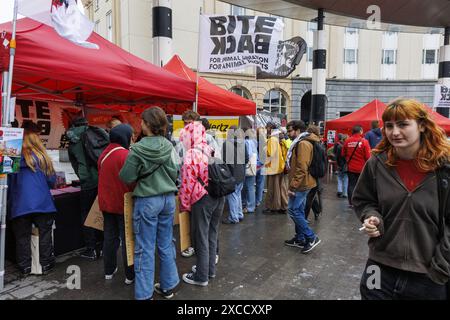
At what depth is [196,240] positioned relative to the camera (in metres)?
3.24

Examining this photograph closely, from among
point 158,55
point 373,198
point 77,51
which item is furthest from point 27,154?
point 158,55

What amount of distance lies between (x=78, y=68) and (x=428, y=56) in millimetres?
29766

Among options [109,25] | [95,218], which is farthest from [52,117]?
[109,25]

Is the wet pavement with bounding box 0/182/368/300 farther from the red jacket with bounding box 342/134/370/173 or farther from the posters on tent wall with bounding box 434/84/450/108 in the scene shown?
the posters on tent wall with bounding box 434/84/450/108

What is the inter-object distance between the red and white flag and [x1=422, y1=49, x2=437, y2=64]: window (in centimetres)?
2959

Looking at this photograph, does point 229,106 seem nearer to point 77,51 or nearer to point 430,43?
point 77,51

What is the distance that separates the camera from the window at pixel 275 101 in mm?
24938

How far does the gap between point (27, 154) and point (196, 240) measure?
2125 millimetres

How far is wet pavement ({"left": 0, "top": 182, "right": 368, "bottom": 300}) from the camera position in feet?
10.7

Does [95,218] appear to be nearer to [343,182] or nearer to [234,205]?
[234,205]

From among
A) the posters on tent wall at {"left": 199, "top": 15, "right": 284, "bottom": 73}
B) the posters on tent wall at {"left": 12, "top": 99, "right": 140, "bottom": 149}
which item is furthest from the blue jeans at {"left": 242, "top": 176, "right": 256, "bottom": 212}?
the posters on tent wall at {"left": 12, "top": 99, "right": 140, "bottom": 149}

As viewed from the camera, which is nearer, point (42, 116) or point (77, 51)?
point (77, 51)

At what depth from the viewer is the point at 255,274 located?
3.73 m

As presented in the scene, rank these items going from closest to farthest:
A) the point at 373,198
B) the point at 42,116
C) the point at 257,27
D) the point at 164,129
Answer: the point at 373,198 < the point at 164,129 < the point at 257,27 < the point at 42,116
